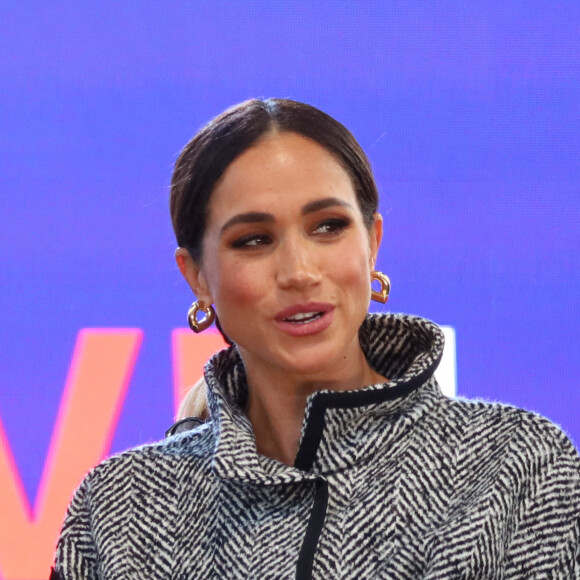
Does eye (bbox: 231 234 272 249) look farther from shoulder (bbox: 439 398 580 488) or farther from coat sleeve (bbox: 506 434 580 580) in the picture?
coat sleeve (bbox: 506 434 580 580)

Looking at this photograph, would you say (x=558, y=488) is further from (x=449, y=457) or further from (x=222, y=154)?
(x=222, y=154)

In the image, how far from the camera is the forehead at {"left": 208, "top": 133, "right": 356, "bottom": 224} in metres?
1.49

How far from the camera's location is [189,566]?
1.50 m

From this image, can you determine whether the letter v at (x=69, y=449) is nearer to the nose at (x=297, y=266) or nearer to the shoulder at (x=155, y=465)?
the shoulder at (x=155, y=465)

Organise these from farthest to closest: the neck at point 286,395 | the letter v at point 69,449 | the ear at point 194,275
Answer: the letter v at point 69,449 < the ear at point 194,275 < the neck at point 286,395

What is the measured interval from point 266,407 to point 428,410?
0.26 metres

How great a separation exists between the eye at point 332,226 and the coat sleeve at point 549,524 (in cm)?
41

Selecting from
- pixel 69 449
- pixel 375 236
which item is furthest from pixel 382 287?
pixel 69 449

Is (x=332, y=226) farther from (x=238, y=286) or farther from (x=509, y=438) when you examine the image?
(x=509, y=438)

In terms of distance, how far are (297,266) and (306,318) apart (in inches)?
2.9

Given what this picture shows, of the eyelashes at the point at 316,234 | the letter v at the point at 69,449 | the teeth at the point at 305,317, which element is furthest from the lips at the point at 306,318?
the letter v at the point at 69,449

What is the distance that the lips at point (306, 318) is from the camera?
145 cm

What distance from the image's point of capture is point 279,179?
1.49m

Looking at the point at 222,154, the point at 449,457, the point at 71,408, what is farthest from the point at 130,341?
the point at 449,457
